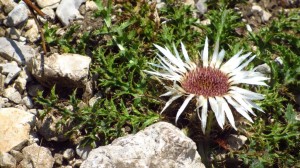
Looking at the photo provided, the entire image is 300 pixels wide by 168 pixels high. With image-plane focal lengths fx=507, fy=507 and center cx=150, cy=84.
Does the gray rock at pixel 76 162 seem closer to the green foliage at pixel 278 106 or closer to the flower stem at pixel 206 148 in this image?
the flower stem at pixel 206 148

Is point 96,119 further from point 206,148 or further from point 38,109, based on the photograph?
point 206,148

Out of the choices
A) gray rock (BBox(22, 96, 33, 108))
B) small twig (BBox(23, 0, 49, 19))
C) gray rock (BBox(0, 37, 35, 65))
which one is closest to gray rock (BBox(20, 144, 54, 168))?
gray rock (BBox(22, 96, 33, 108))

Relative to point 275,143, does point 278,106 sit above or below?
above

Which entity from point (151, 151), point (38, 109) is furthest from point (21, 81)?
point (151, 151)

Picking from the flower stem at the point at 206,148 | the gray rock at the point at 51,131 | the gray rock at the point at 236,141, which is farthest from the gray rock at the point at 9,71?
the gray rock at the point at 236,141

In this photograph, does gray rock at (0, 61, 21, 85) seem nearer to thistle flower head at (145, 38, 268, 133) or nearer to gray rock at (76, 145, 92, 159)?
gray rock at (76, 145, 92, 159)

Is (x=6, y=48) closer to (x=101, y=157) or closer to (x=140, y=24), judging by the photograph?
(x=140, y=24)

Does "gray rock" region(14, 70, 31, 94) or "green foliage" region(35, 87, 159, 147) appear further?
"gray rock" region(14, 70, 31, 94)
